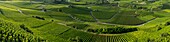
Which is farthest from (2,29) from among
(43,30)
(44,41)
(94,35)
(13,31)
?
(94,35)

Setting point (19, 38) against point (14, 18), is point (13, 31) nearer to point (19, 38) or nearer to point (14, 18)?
point (19, 38)

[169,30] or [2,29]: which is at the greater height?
[2,29]

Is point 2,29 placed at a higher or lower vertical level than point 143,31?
higher

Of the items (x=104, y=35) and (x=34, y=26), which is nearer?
(x=104, y=35)

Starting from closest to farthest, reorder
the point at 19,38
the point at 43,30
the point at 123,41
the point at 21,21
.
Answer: the point at 19,38 → the point at 123,41 → the point at 43,30 → the point at 21,21

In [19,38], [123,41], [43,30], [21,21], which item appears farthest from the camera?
[21,21]

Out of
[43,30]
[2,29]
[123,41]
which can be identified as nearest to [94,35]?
[123,41]

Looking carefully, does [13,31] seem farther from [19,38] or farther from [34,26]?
[34,26]

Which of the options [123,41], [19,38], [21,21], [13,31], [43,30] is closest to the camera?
[19,38]

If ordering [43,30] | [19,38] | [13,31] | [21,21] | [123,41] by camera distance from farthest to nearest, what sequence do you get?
[21,21] < [43,30] < [123,41] < [13,31] < [19,38]
